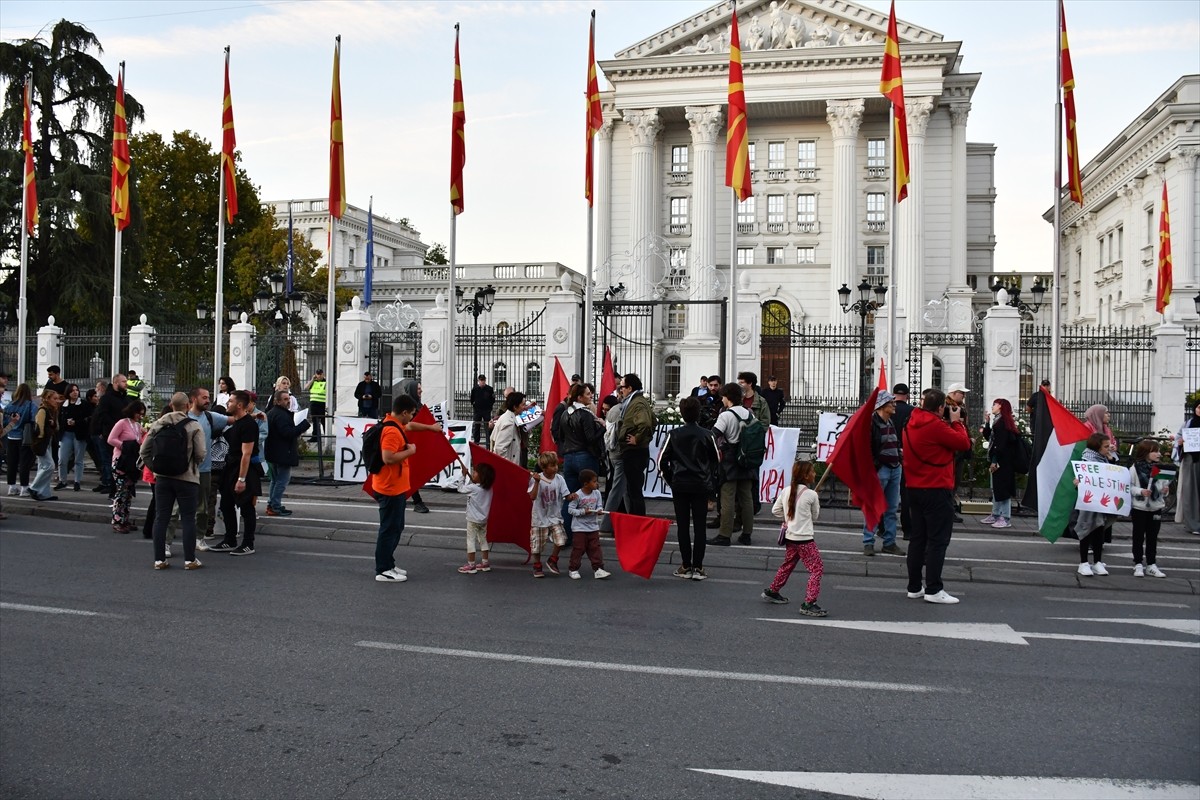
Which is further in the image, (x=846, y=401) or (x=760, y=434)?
(x=846, y=401)

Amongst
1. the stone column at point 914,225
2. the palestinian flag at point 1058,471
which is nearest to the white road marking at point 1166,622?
the palestinian flag at point 1058,471

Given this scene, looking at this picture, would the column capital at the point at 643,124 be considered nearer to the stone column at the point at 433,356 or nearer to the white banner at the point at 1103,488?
the stone column at the point at 433,356

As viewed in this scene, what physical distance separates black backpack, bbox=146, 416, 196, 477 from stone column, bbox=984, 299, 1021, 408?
55.2ft

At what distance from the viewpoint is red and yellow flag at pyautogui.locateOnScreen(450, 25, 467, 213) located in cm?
2055

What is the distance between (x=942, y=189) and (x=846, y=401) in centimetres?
2655

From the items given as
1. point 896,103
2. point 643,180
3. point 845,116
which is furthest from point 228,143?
point 845,116

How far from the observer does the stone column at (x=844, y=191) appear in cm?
5006

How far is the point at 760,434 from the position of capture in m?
12.0

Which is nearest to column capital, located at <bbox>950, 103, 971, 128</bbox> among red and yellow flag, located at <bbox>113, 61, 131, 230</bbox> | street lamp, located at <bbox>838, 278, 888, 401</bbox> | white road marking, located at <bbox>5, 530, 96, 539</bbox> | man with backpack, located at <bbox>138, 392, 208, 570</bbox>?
street lamp, located at <bbox>838, 278, 888, 401</bbox>

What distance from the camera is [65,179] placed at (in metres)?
38.8

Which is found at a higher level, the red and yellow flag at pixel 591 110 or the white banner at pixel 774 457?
the red and yellow flag at pixel 591 110

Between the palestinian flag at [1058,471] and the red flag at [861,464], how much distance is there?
2097 millimetres

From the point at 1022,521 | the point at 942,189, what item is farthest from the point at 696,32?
the point at 1022,521

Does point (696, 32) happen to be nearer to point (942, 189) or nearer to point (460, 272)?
point (942, 189)
